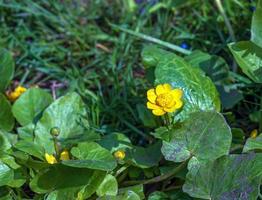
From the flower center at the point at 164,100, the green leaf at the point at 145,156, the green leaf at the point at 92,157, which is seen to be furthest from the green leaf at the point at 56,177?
the flower center at the point at 164,100

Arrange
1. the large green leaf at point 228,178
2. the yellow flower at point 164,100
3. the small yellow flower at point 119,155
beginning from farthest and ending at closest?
the small yellow flower at point 119,155 → the yellow flower at point 164,100 → the large green leaf at point 228,178

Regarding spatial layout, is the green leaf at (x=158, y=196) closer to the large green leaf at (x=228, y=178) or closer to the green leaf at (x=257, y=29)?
the large green leaf at (x=228, y=178)

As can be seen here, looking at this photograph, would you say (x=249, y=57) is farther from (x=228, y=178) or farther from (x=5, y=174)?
(x=5, y=174)

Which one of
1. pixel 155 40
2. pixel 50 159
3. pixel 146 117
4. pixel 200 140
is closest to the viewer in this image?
pixel 200 140

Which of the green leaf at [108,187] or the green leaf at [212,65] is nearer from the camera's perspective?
the green leaf at [108,187]

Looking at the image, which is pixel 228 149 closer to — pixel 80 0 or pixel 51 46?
pixel 51 46

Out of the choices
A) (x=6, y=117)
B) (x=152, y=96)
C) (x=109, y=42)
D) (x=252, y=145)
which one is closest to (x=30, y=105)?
(x=6, y=117)
